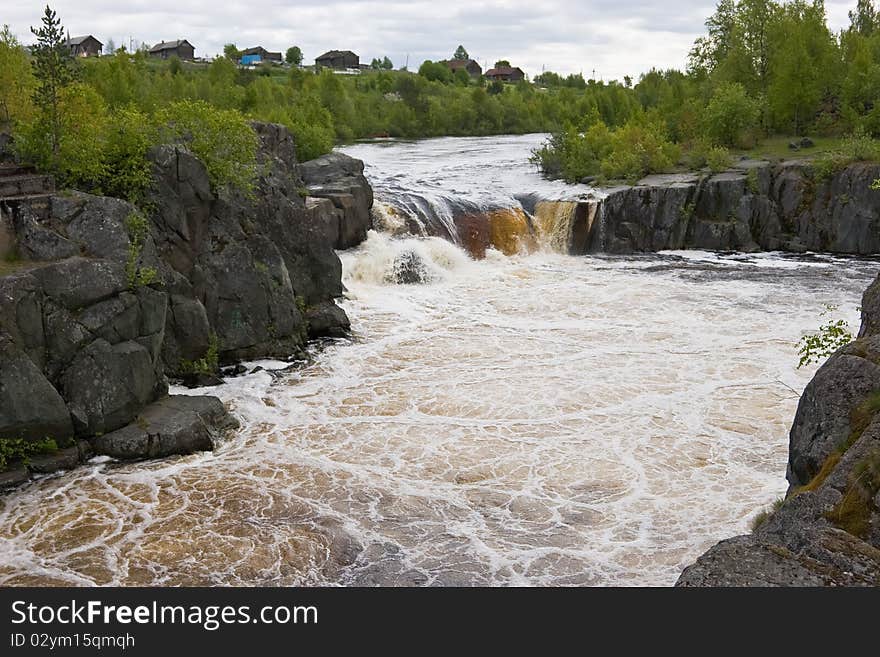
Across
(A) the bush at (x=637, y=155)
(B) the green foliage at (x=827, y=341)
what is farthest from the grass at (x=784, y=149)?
(B) the green foliage at (x=827, y=341)

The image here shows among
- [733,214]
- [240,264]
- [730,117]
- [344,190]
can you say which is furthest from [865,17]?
[240,264]

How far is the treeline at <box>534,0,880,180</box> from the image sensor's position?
4100 cm

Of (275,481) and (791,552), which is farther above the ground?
(791,552)

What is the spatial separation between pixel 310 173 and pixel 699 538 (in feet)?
76.9

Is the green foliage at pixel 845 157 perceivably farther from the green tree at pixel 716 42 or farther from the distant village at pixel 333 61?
the distant village at pixel 333 61

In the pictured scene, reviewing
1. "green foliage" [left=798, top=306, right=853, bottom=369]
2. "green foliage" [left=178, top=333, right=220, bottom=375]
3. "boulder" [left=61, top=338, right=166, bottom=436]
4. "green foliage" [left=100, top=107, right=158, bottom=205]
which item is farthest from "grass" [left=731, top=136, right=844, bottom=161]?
"boulder" [left=61, top=338, right=166, bottom=436]

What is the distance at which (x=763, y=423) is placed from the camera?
17.0 m

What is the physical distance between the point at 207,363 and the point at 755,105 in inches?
1354

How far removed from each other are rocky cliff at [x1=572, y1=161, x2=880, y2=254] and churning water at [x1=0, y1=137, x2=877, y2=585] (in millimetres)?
9214

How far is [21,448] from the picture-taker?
47.3 feet

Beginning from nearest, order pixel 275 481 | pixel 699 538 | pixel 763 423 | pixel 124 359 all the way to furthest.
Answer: pixel 699 538, pixel 275 481, pixel 124 359, pixel 763 423

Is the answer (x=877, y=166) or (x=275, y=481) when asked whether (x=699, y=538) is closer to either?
(x=275, y=481)

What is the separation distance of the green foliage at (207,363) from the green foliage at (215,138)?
12.8ft

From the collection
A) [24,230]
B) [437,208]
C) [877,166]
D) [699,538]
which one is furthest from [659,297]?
[24,230]
